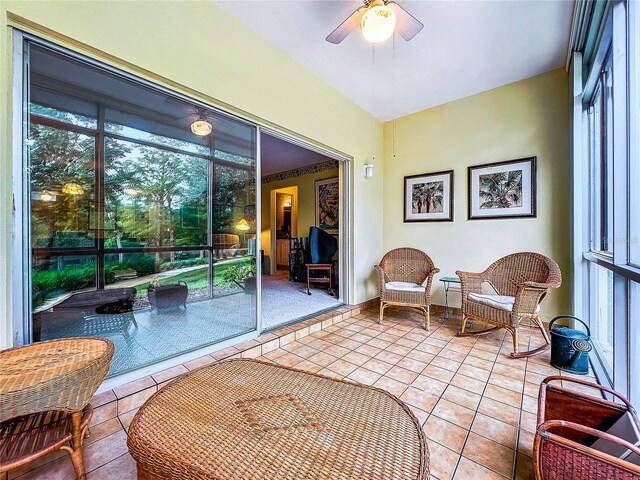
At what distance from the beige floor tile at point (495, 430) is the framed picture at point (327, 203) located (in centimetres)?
450

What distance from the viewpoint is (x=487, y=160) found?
11.3 feet

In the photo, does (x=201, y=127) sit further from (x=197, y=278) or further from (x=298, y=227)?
(x=298, y=227)

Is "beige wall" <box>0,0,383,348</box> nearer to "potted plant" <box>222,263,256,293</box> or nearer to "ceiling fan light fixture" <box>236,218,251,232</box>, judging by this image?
"ceiling fan light fixture" <box>236,218,251,232</box>

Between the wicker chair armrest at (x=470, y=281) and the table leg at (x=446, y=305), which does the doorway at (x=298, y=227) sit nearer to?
the table leg at (x=446, y=305)

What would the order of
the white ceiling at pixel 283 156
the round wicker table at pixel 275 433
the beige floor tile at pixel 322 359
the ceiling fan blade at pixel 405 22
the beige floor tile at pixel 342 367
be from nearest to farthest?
the round wicker table at pixel 275 433, the ceiling fan blade at pixel 405 22, the beige floor tile at pixel 342 367, the beige floor tile at pixel 322 359, the white ceiling at pixel 283 156

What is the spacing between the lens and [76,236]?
66.1 inches

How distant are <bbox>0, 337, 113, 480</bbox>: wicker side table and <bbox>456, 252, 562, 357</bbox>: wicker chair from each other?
3079 mm

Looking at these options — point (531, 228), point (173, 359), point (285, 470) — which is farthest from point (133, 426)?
point (531, 228)

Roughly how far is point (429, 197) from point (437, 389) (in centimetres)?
272

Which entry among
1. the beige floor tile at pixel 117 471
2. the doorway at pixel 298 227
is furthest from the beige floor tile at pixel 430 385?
the beige floor tile at pixel 117 471

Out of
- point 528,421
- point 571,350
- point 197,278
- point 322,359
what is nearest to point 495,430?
point 528,421

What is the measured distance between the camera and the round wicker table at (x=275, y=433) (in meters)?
0.74

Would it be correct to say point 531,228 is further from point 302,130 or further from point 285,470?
point 285,470

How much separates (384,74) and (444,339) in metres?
3.08
